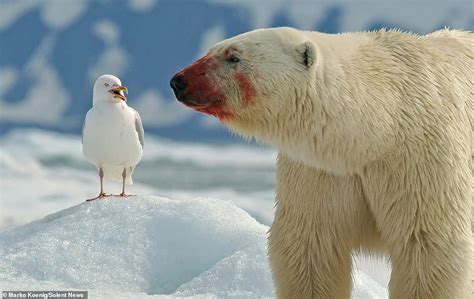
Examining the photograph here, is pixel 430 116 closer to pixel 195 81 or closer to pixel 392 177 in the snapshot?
pixel 392 177

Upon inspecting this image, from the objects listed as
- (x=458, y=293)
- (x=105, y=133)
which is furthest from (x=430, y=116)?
(x=105, y=133)

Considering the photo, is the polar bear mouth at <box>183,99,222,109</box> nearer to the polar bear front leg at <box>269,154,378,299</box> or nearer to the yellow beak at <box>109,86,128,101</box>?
the polar bear front leg at <box>269,154,378,299</box>

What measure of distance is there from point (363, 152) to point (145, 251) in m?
2.07

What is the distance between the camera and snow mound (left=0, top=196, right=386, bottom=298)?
496cm

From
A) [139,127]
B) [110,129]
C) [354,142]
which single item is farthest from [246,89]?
[139,127]

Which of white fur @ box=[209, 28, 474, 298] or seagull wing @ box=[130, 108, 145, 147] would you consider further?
seagull wing @ box=[130, 108, 145, 147]

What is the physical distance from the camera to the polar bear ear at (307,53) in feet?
11.8

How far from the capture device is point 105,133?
6758 millimetres

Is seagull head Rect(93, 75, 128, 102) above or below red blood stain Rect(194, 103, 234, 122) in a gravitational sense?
below

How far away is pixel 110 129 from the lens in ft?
22.2

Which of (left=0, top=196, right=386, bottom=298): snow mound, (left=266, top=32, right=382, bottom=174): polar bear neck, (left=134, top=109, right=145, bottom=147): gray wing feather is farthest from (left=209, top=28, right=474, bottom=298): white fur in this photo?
(left=134, top=109, right=145, bottom=147): gray wing feather

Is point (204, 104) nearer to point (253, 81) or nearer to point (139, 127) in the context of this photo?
point (253, 81)

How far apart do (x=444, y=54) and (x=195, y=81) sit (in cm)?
131

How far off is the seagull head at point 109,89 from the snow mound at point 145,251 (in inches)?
48.1
